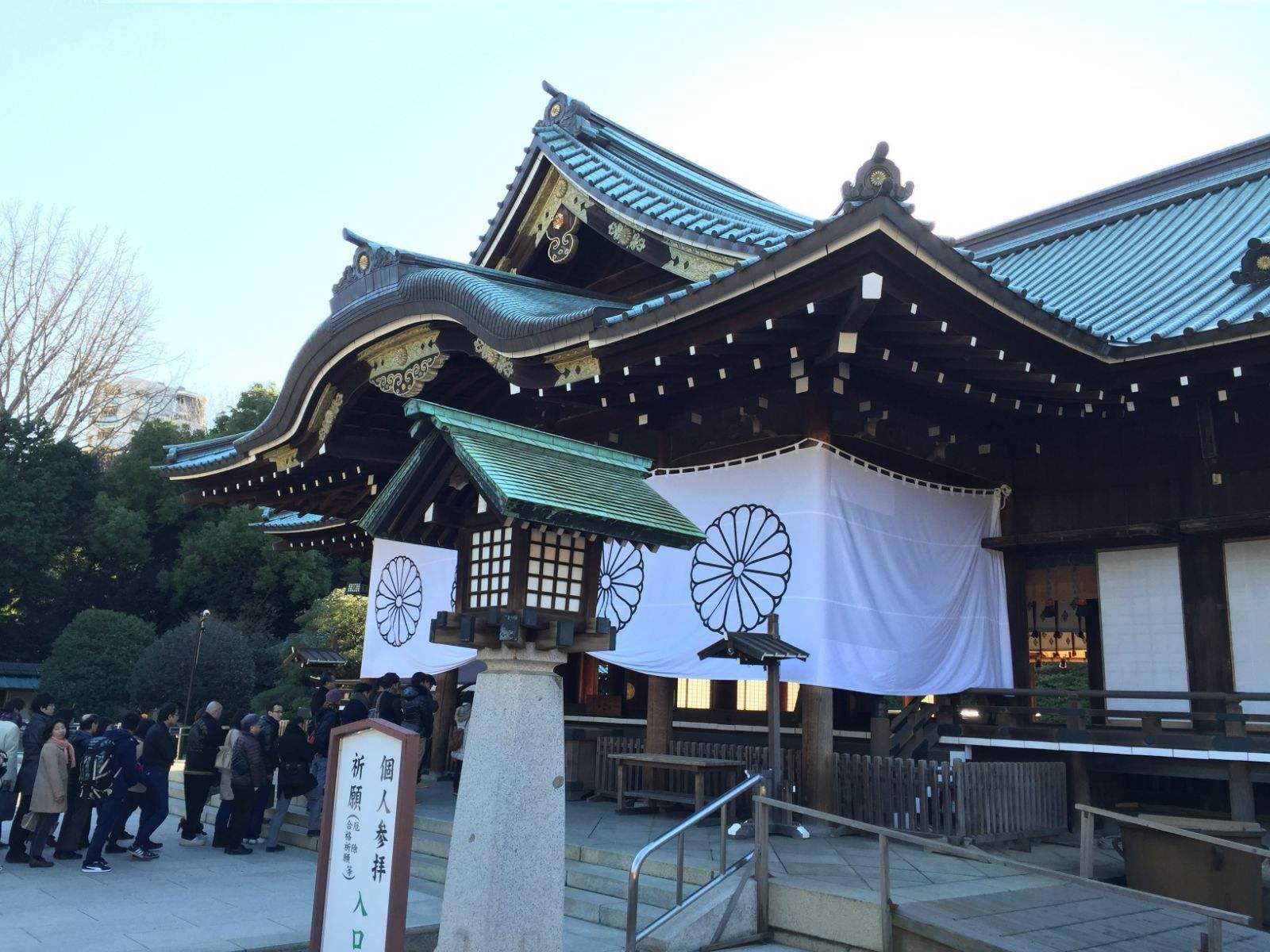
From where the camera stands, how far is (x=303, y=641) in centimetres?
2730

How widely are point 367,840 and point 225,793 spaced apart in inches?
222

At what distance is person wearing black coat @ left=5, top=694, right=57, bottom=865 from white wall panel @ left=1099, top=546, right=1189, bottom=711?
1029cm

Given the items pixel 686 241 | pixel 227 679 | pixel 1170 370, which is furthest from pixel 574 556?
pixel 227 679

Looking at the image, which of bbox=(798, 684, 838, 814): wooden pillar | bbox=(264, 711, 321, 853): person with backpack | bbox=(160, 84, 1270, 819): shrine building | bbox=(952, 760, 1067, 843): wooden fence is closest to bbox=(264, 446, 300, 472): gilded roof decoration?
bbox=(160, 84, 1270, 819): shrine building

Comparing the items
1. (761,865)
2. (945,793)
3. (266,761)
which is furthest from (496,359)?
(945,793)

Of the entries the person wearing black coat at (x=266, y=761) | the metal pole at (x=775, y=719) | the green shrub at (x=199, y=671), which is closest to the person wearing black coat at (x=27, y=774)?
the person wearing black coat at (x=266, y=761)

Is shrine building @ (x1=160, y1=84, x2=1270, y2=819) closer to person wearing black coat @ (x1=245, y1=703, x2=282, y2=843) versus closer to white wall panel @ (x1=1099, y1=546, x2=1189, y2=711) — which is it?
white wall panel @ (x1=1099, y1=546, x2=1189, y2=711)

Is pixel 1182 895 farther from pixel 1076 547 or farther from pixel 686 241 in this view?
pixel 686 241

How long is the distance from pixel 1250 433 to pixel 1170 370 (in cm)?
147

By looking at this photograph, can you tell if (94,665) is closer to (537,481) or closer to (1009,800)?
(1009,800)

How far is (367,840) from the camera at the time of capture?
472 centimetres

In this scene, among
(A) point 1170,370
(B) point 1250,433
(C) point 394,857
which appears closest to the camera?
(C) point 394,857

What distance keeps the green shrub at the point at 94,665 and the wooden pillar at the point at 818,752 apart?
2252 cm

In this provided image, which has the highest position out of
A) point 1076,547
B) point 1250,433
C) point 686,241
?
point 686,241
